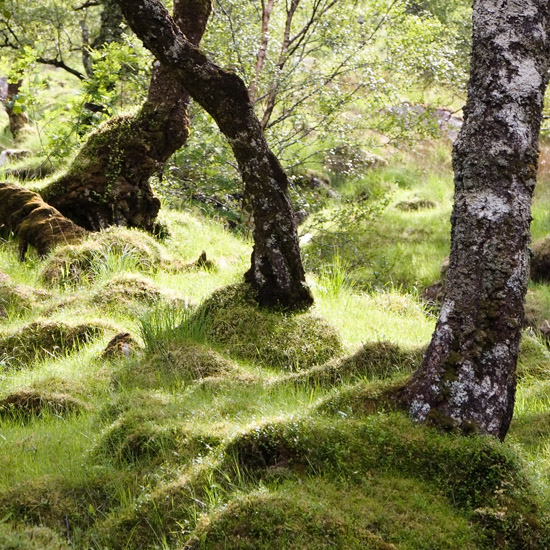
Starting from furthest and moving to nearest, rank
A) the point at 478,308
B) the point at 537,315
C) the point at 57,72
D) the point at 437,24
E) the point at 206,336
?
the point at 57,72 < the point at 437,24 < the point at 537,315 < the point at 206,336 < the point at 478,308

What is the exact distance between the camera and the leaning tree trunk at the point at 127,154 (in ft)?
29.3

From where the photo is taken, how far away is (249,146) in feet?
21.2

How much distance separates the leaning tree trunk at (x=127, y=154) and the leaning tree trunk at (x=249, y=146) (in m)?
2.59

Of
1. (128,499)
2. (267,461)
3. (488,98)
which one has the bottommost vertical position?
(128,499)

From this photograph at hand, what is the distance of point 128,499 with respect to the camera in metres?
3.97

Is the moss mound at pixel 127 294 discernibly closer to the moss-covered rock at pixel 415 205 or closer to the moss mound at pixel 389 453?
the moss mound at pixel 389 453

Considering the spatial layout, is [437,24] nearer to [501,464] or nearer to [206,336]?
[206,336]

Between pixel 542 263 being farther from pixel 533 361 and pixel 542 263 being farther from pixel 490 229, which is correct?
pixel 490 229

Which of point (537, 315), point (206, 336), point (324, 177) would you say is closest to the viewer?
point (206, 336)

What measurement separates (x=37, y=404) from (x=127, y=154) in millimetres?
4402

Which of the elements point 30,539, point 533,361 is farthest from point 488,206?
point 533,361

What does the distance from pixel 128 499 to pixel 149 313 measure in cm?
266

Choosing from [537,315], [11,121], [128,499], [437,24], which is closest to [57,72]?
[11,121]

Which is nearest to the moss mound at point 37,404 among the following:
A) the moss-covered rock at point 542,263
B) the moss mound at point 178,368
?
the moss mound at point 178,368
